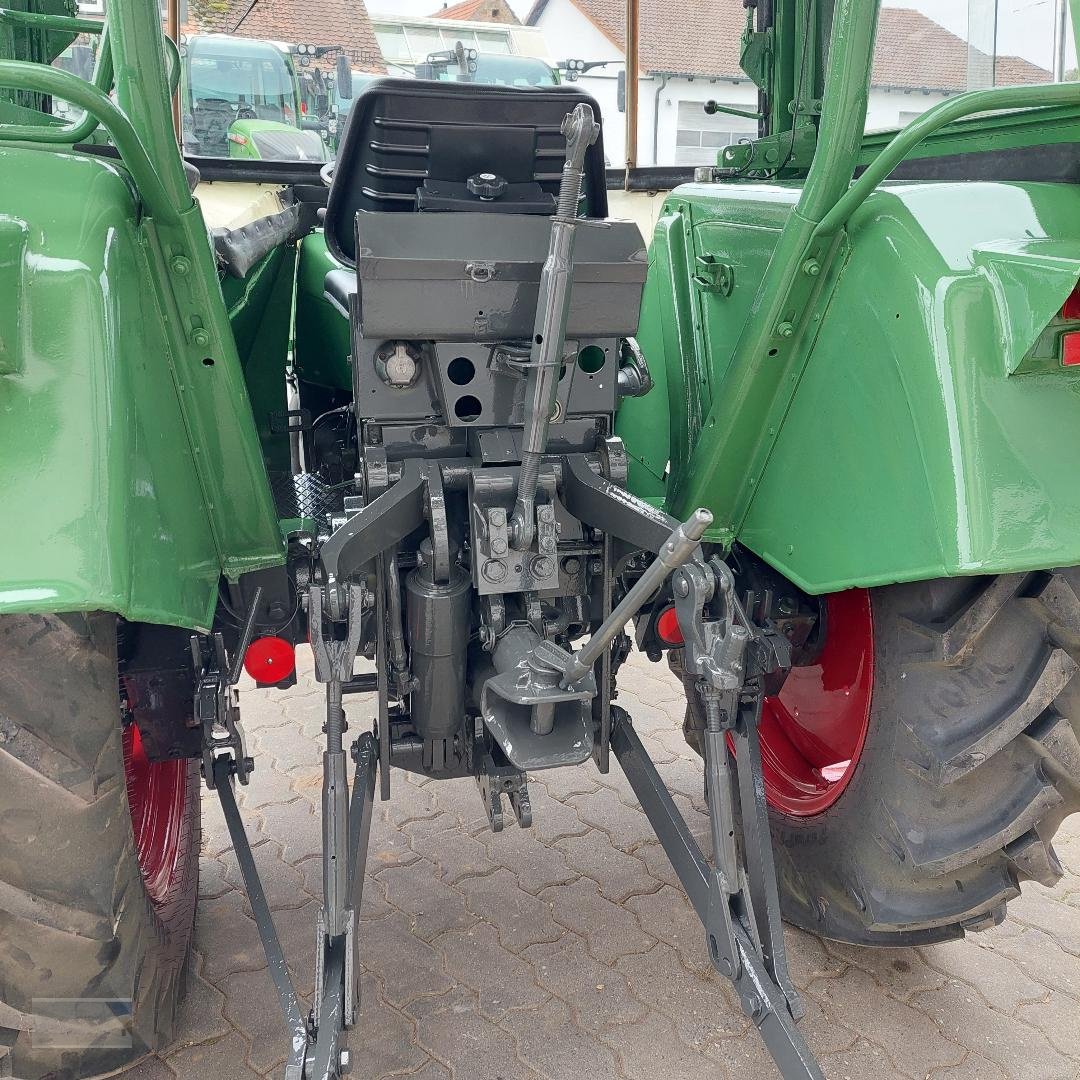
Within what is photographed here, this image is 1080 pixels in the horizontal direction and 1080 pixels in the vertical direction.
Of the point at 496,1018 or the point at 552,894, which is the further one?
the point at 552,894

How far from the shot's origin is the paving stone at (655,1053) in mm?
2047

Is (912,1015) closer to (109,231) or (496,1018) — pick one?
(496,1018)

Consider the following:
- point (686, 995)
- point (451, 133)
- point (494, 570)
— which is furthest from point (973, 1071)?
point (451, 133)

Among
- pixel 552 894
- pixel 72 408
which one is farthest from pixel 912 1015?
pixel 72 408

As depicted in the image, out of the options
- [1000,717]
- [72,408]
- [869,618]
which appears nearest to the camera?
[72,408]

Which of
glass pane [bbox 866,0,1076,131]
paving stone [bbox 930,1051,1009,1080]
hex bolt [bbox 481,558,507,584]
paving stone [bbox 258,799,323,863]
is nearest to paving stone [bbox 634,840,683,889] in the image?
paving stone [bbox 930,1051,1009,1080]

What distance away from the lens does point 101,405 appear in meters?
1.38

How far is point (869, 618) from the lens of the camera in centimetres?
203

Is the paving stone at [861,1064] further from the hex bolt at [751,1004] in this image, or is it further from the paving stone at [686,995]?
the hex bolt at [751,1004]

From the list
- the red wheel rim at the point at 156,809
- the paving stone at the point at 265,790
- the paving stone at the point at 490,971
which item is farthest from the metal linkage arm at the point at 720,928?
the paving stone at the point at 265,790

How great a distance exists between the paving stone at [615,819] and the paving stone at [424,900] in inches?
18.3

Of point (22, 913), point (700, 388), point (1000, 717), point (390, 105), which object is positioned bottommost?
point (22, 913)

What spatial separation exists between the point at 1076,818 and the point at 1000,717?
1.55 meters

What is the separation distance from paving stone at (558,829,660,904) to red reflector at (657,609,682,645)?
76 cm
